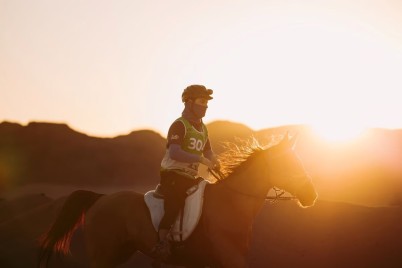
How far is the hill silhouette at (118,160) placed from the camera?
4994 cm

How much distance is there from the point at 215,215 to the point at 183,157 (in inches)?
42.2

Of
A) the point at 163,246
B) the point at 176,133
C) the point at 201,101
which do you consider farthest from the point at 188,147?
the point at 163,246

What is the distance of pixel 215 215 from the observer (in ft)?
28.3

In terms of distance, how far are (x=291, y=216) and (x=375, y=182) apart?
2840 cm

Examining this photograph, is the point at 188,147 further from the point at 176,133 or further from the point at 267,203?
the point at 267,203

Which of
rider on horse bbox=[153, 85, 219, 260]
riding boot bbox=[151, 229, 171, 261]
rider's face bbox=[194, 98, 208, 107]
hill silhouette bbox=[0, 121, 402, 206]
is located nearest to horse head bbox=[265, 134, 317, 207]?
rider on horse bbox=[153, 85, 219, 260]

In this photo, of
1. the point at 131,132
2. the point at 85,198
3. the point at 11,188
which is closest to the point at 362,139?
the point at 131,132

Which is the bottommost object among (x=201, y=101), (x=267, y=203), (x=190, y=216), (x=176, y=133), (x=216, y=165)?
(x=267, y=203)

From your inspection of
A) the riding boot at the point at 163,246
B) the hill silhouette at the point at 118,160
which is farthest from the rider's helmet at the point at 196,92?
the hill silhouette at the point at 118,160

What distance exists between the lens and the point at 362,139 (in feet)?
238

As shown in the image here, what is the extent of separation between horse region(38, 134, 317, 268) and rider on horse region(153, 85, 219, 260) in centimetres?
32

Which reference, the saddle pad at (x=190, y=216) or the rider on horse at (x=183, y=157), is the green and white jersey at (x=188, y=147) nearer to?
the rider on horse at (x=183, y=157)

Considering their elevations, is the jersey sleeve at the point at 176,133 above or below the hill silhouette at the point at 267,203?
A: above

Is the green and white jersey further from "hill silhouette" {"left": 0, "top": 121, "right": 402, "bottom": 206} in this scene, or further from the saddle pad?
"hill silhouette" {"left": 0, "top": 121, "right": 402, "bottom": 206}
